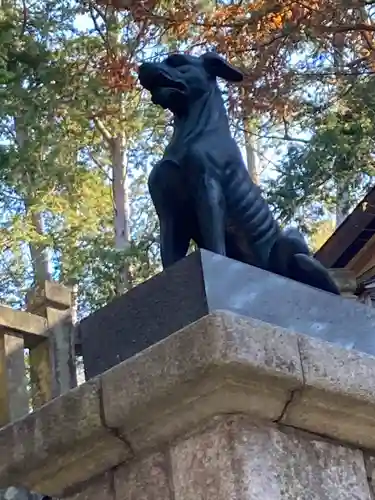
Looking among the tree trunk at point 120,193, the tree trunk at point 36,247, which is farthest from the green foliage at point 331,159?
the tree trunk at point 120,193

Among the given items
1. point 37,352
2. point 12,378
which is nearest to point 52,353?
point 37,352

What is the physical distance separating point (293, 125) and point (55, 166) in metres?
2.52

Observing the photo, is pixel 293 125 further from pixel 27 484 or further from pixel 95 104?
pixel 27 484

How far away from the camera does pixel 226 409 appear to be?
219 centimetres

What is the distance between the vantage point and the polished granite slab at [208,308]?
7.55 ft

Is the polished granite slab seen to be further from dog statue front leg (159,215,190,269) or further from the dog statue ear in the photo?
the dog statue ear

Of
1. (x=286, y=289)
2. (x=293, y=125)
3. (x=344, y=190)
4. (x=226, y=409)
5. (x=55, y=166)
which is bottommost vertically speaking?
(x=226, y=409)

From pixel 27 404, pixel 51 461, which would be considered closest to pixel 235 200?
pixel 51 461

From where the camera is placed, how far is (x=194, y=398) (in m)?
2.17

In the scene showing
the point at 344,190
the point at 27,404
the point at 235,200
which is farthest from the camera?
the point at 344,190

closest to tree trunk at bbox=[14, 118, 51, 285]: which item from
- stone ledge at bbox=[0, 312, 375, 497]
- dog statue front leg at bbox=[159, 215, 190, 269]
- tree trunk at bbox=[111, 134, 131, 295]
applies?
tree trunk at bbox=[111, 134, 131, 295]

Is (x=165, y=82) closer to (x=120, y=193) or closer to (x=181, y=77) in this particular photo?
(x=181, y=77)

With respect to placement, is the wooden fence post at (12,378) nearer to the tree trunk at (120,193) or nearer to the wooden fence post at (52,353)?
the wooden fence post at (52,353)

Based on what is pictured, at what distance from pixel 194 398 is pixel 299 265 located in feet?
2.04
